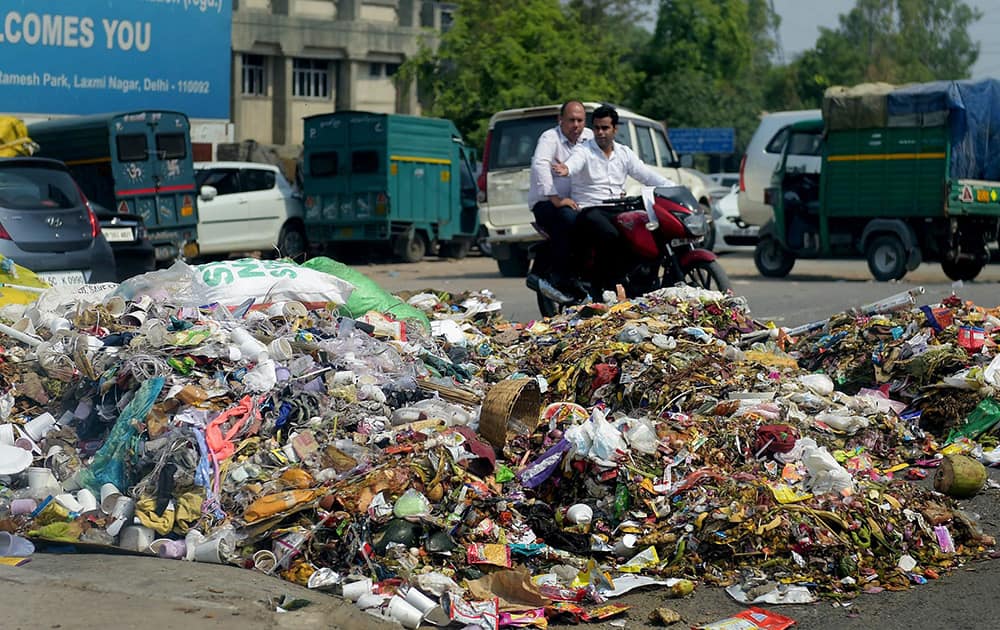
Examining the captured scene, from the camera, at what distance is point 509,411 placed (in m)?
5.59

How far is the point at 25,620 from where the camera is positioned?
4.08 metres

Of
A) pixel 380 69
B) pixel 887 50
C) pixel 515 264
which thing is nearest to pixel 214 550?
pixel 515 264

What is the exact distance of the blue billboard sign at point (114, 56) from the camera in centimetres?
2527

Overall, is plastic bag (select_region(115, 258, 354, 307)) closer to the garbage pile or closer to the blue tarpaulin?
the garbage pile

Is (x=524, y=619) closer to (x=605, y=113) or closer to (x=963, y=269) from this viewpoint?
(x=605, y=113)

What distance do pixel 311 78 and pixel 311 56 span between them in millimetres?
1081

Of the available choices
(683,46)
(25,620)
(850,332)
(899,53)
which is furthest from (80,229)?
(899,53)

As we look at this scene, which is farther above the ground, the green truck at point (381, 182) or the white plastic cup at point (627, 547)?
the green truck at point (381, 182)

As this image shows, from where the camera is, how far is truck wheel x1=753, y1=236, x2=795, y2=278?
57.9 ft

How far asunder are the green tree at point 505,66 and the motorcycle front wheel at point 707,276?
67.5 ft

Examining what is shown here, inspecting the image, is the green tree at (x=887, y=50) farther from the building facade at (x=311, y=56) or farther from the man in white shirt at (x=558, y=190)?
the man in white shirt at (x=558, y=190)

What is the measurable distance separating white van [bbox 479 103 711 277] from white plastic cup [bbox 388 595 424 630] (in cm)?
1231

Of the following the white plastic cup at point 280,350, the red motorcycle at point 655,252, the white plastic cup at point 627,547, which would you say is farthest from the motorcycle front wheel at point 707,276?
the white plastic cup at point 627,547

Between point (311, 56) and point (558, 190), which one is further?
point (311, 56)
